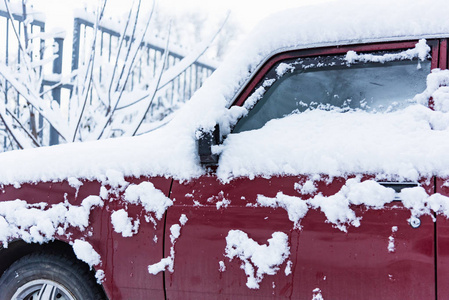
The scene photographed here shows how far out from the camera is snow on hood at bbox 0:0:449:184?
2244 mm

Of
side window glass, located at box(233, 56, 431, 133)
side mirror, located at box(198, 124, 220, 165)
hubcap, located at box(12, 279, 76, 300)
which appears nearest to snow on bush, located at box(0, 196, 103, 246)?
hubcap, located at box(12, 279, 76, 300)

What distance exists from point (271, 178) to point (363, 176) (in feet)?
1.29

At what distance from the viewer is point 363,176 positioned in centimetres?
205

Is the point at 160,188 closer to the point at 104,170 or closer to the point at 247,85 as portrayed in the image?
the point at 104,170

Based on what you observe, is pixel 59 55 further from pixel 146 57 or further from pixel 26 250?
pixel 26 250

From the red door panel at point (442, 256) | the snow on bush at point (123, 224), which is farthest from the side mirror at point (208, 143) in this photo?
the red door panel at point (442, 256)

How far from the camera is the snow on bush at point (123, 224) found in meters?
2.38

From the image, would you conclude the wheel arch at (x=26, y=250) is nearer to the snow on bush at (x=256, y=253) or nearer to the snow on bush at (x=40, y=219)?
the snow on bush at (x=40, y=219)

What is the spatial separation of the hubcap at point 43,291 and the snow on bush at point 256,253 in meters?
0.92

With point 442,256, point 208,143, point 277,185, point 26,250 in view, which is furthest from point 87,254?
point 442,256

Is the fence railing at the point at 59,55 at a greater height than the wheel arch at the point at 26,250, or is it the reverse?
the fence railing at the point at 59,55

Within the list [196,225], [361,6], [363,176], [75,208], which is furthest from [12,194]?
[361,6]

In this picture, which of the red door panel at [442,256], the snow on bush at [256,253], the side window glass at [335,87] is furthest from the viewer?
the side window glass at [335,87]

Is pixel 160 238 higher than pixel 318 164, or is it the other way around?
pixel 318 164
